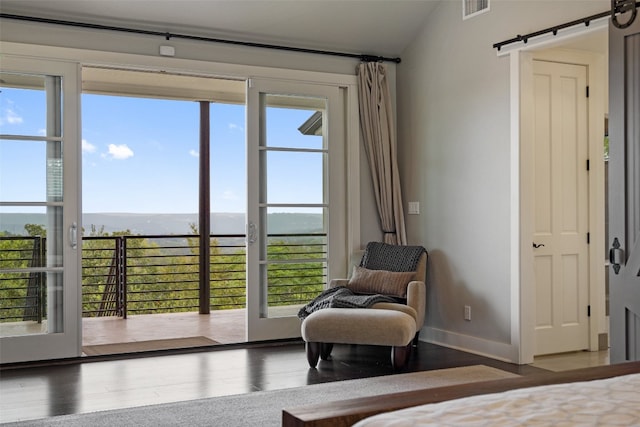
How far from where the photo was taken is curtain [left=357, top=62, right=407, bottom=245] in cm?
625

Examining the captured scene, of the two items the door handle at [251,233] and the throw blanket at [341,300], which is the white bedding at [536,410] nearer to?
the throw blanket at [341,300]

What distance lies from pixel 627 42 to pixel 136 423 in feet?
10.6

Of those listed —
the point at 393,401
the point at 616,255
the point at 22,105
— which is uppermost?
the point at 22,105

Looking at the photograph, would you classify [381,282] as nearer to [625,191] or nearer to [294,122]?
[294,122]

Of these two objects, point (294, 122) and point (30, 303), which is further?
point (294, 122)

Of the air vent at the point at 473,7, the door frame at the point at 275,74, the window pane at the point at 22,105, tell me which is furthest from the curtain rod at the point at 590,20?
the window pane at the point at 22,105

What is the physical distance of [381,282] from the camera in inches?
219

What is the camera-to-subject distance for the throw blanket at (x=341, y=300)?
16.8 ft

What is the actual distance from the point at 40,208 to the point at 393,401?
414 centimetres

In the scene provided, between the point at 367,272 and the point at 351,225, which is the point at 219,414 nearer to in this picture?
the point at 367,272

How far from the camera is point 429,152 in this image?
239 inches

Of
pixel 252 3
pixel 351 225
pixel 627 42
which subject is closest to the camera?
pixel 627 42

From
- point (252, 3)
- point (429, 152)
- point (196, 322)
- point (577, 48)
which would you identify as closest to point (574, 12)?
point (577, 48)

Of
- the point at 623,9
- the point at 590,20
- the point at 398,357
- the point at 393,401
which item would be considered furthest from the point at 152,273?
the point at 393,401
